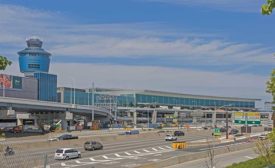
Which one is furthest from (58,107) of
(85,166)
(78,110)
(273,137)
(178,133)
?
(273,137)

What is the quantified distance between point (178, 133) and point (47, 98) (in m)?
96.5

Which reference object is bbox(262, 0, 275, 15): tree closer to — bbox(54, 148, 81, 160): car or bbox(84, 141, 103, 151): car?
bbox(54, 148, 81, 160): car

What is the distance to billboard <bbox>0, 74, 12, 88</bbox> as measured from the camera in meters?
160

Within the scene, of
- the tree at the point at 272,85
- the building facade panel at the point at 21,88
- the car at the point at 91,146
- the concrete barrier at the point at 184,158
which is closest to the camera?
the tree at the point at 272,85

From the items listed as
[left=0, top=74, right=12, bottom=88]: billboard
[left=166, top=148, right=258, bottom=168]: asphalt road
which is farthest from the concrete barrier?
[left=0, top=74, right=12, bottom=88]: billboard

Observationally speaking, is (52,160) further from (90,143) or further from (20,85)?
(20,85)

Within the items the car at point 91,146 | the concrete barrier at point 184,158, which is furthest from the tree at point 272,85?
the car at point 91,146

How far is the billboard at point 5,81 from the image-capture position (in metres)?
160

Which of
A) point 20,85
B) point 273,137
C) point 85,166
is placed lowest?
point 85,166

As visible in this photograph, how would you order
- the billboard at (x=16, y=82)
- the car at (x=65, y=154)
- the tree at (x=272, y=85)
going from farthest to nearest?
the billboard at (x=16, y=82) < the car at (x=65, y=154) < the tree at (x=272, y=85)

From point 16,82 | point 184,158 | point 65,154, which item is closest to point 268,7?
point 184,158

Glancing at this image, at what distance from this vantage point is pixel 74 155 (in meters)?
54.1

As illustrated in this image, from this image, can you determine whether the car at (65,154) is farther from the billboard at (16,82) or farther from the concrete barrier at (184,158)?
the billboard at (16,82)

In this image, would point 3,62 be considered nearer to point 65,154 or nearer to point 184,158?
point 184,158
